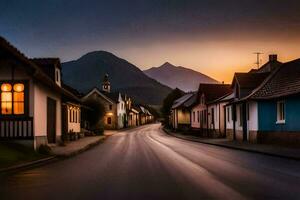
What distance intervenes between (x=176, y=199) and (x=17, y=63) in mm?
18856

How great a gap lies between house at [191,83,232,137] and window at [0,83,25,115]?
2722cm

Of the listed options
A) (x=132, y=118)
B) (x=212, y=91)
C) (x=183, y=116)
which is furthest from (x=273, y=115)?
(x=132, y=118)

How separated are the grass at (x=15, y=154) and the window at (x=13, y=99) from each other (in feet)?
7.12

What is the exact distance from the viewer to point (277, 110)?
120 ft

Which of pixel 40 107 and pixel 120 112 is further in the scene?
pixel 120 112

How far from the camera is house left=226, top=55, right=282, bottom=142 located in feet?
130

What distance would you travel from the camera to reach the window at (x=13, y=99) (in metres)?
29.0

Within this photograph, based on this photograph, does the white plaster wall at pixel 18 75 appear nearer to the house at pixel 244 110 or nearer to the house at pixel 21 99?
the house at pixel 21 99

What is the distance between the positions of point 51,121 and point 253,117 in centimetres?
1488

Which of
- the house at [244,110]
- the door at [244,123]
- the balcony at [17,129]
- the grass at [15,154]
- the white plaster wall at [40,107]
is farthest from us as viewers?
the door at [244,123]

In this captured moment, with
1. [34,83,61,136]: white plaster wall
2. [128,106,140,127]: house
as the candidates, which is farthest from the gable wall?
[128,106,140,127]: house

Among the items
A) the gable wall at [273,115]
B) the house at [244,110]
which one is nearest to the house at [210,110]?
the house at [244,110]

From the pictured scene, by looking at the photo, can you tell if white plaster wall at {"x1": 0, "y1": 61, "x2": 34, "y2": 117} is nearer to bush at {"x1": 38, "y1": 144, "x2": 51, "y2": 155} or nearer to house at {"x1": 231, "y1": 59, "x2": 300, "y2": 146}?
bush at {"x1": 38, "y1": 144, "x2": 51, "y2": 155}

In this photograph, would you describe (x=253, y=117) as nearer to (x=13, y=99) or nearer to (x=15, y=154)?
(x=13, y=99)
